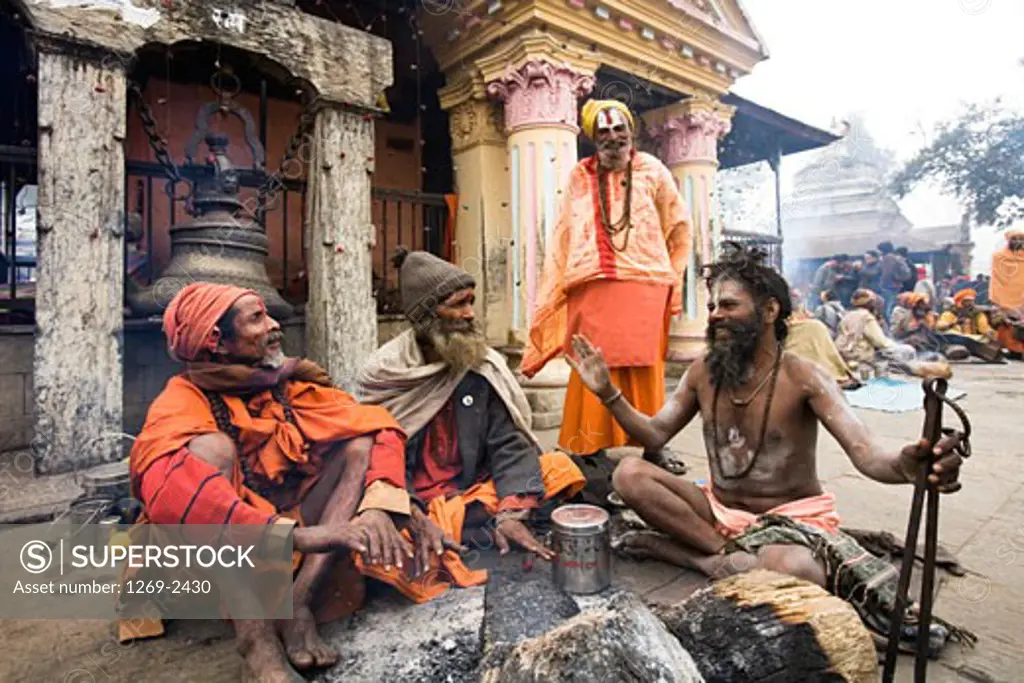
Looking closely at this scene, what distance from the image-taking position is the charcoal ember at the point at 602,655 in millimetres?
1495

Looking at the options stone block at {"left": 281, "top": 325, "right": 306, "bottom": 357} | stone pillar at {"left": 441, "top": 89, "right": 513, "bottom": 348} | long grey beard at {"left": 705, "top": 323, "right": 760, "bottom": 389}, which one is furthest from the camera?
stone pillar at {"left": 441, "top": 89, "right": 513, "bottom": 348}

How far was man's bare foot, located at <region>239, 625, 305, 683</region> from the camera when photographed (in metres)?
1.77

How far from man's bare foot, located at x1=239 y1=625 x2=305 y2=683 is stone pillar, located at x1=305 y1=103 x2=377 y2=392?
3.28 metres

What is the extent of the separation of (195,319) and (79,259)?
2453 millimetres

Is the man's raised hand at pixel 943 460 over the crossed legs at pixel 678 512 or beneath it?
over

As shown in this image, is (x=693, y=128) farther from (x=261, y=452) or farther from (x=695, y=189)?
(x=261, y=452)

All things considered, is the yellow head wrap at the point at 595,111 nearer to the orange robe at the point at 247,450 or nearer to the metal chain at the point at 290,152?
the metal chain at the point at 290,152

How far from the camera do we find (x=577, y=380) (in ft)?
13.6

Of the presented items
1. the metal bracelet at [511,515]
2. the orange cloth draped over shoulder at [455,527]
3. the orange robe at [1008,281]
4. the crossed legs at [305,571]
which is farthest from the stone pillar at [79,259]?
the orange robe at [1008,281]

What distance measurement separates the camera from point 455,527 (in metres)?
2.60

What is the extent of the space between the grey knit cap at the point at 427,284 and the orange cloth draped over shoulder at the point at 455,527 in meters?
0.88

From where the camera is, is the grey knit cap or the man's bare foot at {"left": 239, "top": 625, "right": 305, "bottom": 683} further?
the grey knit cap

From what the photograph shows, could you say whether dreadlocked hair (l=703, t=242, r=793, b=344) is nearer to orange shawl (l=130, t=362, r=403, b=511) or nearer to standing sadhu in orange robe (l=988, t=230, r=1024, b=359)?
orange shawl (l=130, t=362, r=403, b=511)

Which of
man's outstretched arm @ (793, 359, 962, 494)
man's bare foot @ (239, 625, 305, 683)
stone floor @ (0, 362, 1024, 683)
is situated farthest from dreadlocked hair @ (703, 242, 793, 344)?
man's bare foot @ (239, 625, 305, 683)
